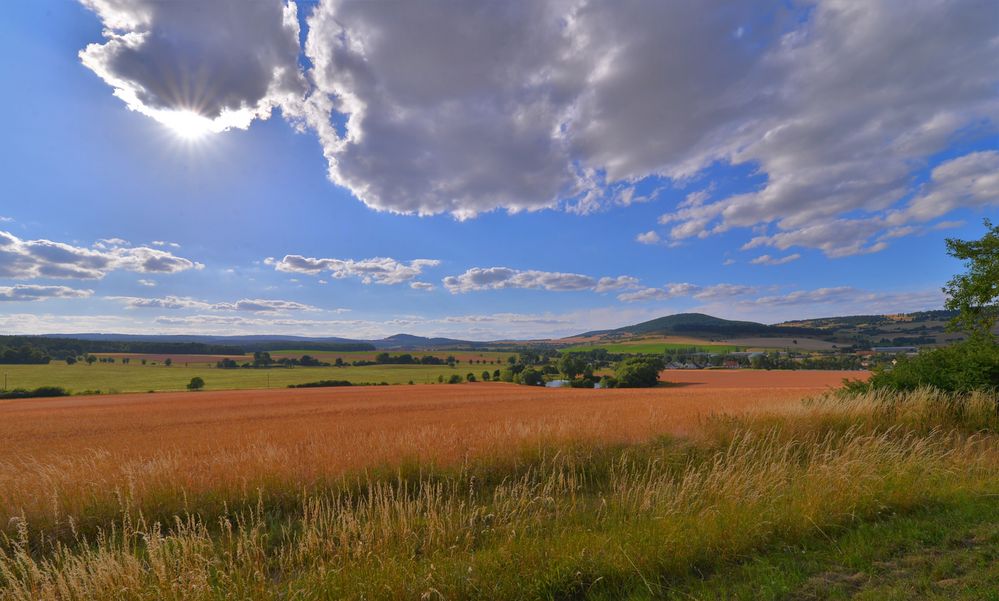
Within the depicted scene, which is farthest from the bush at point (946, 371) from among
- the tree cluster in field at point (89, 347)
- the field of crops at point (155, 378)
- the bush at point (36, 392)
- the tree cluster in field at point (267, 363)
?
the tree cluster in field at point (89, 347)

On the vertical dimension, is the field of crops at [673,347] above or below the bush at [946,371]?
below

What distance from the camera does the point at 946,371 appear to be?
1238 centimetres

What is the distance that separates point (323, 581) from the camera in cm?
409

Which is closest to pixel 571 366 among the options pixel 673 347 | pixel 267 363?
pixel 673 347

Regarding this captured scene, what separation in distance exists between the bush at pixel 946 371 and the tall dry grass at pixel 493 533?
4886mm

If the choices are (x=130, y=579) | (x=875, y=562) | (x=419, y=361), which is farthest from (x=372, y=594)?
(x=419, y=361)

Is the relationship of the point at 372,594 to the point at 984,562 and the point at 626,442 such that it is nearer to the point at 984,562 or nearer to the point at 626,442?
the point at 984,562

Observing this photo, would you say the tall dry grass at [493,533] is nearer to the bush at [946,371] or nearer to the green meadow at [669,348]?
the bush at [946,371]

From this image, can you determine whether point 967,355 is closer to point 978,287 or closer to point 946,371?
point 946,371

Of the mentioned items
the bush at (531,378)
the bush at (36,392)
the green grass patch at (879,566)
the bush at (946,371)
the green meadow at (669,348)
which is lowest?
the bush at (531,378)

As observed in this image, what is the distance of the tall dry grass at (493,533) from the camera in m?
4.04

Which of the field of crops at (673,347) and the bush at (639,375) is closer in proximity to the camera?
the bush at (639,375)

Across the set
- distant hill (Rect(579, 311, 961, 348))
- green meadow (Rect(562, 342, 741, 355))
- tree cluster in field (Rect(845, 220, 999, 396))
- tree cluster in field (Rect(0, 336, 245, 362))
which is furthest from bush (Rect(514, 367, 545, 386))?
tree cluster in field (Rect(0, 336, 245, 362))

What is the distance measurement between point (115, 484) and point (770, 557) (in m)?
10.9
